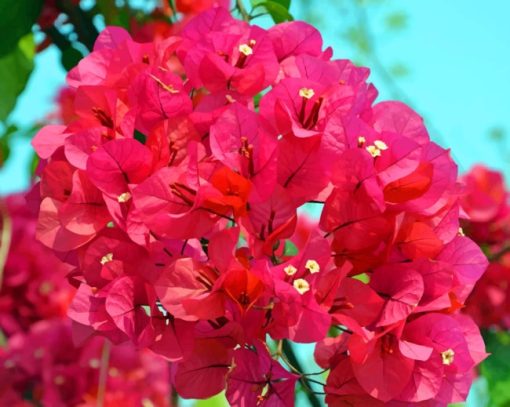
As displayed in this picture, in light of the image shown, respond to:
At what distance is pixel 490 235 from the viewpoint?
5.52ft

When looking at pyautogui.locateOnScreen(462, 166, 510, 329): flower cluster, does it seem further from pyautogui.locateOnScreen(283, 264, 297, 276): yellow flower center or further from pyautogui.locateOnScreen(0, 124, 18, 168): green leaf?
pyautogui.locateOnScreen(283, 264, 297, 276): yellow flower center

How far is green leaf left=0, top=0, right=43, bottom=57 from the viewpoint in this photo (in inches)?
38.7

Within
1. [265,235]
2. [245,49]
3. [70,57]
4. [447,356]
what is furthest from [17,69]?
[447,356]

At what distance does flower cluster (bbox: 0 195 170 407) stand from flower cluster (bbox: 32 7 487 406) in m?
0.69

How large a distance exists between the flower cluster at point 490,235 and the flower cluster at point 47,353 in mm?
690

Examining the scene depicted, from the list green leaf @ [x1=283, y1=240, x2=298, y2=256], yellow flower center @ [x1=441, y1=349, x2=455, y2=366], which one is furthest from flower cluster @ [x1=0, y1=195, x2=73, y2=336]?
yellow flower center @ [x1=441, y1=349, x2=455, y2=366]

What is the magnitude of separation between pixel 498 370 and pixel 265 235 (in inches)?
44.4

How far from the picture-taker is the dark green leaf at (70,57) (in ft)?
3.37

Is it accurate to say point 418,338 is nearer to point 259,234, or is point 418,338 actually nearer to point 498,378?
point 259,234

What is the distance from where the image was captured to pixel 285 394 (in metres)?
0.65

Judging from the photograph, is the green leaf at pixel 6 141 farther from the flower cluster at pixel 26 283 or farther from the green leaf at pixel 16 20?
the flower cluster at pixel 26 283

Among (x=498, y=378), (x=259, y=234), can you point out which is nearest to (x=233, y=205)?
(x=259, y=234)

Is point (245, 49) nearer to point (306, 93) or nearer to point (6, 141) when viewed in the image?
point (306, 93)

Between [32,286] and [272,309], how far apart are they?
1.43m
